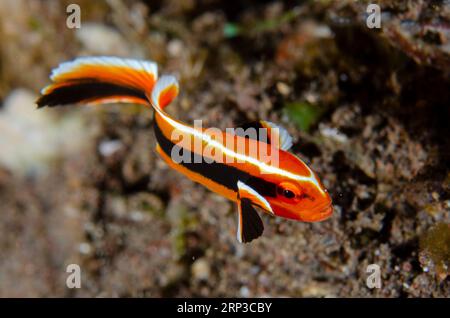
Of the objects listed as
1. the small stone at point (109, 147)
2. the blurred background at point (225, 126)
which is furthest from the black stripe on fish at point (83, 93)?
the small stone at point (109, 147)

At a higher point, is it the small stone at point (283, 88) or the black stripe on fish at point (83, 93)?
the small stone at point (283, 88)

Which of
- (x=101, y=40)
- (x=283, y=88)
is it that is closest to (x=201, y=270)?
(x=283, y=88)

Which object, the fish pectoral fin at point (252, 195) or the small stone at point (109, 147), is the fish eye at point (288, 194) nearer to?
the fish pectoral fin at point (252, 195)

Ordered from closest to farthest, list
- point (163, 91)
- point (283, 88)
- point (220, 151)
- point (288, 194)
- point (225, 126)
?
1. point (288, 194)
2. point (220, 151)
3. point (163, 91)
4. point (225, 126)
5. point (283, 88)

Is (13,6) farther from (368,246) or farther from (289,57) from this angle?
(368,246)

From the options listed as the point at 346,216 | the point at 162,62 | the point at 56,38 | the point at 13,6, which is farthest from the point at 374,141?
the point at 13,6

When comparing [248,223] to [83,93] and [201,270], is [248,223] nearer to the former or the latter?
[83,93]
